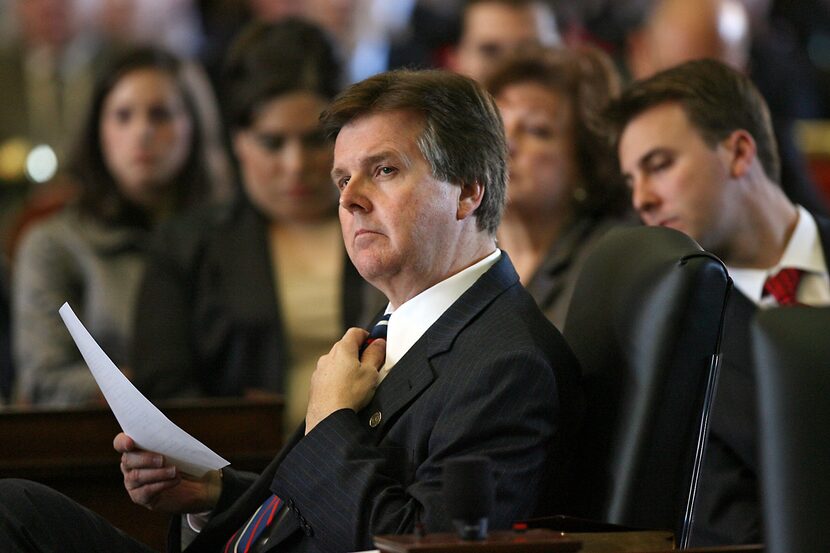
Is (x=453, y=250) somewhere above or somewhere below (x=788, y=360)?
above

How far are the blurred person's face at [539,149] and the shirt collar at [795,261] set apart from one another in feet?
2.67

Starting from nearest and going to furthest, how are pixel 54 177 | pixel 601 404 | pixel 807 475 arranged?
1. pixel 807 475
2. pixel 601 404
3. pixel 54 177

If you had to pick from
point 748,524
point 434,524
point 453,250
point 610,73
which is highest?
point 610,73

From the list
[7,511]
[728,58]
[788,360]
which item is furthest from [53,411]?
[728,58]

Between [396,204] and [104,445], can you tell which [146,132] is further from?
[396,204]

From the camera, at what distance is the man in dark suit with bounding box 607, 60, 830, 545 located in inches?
111

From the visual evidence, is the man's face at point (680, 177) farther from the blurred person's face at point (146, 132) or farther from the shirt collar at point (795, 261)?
the blurred person's face at point (146, 132)

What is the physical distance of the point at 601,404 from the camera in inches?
78.6

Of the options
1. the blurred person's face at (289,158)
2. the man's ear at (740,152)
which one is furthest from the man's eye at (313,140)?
the man's ear at (740,152)

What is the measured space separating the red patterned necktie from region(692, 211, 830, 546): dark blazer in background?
25 cm

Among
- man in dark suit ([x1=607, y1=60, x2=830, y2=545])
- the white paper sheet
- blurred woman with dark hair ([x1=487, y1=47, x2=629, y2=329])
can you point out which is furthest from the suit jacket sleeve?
blurred woman with dark hair ([x1=487, y1=47, x2=629, y2=329])

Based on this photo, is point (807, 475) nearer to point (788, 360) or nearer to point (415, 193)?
point (788, 360)

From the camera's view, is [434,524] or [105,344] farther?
[105,344]

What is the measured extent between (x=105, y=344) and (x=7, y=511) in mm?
2291
